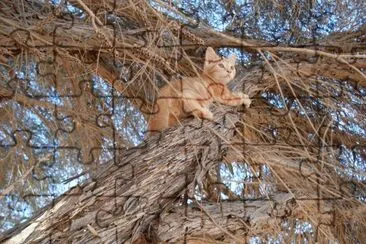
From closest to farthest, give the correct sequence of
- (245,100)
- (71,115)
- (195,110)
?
(195,110) → (245,100) → (71,115)

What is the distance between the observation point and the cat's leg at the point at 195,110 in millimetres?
2861

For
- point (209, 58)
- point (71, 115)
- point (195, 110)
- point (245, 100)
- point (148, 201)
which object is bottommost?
point (148, 201)

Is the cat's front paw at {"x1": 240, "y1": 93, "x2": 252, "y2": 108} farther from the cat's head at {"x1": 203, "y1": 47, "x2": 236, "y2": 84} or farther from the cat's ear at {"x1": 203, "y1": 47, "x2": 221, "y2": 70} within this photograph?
the cat's ear at {"x1": 203, "y1": 47, "x2": 221, "y2": 70}

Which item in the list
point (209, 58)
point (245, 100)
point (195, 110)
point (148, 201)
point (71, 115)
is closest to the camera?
point (148, 201)

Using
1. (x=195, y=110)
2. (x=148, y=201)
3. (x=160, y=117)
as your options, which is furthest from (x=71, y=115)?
(x=148, y=201)

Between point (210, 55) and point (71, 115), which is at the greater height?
point (210, 55)

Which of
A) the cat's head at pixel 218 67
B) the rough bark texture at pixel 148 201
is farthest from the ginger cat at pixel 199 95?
the rough bark texture at pixel 148 201

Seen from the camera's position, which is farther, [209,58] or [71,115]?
[71,115]

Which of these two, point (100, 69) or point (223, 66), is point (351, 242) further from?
point (100, 69)

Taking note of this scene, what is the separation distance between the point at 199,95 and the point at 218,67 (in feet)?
1.09

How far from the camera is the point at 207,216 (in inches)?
107

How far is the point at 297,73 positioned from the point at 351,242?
36.3 inches

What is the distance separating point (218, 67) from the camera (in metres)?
3.28

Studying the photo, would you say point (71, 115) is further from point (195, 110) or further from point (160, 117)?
point (195, 110)
